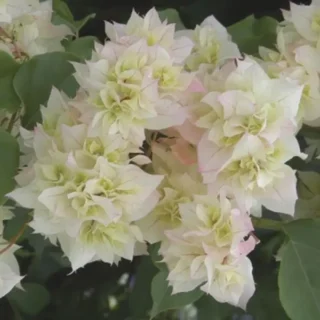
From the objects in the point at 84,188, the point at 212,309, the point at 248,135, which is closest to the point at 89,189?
the point at 84,188

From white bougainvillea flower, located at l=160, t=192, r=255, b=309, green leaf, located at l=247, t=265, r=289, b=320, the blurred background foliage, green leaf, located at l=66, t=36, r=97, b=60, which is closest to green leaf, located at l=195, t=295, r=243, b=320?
green leaf, located at l=247, t=265, r=289, b=320

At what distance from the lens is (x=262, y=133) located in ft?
1.45

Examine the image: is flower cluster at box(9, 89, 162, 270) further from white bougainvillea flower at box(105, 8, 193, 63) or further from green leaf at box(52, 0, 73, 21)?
green leaf at box(52, 0, 73, 21)

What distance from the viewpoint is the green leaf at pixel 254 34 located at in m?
0.58

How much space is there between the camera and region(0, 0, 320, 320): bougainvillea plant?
0.45 m

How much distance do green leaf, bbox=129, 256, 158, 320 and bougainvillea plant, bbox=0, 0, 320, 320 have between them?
0.19 ft

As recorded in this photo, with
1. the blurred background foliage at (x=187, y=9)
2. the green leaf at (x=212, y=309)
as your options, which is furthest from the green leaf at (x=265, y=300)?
the blurred background foliage at (x=187, y=9)

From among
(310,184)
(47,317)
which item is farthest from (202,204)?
(47,317)

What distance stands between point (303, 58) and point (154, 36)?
113 mm

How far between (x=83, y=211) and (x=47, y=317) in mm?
334

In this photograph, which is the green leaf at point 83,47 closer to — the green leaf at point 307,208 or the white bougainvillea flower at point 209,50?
the white bougainvillea flower at point 209,50

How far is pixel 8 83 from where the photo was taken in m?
0.53

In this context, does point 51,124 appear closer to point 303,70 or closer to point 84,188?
point 84,188

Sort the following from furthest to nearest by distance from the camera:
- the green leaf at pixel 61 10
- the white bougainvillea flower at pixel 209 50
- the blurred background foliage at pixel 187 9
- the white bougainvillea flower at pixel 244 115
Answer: the blurred background foliage at pixel 187 9, the green leaf at pixel 61 10, the white bougainvillea flower at pixel 209 50, the white bougainvillea flower at pixel 244 115
